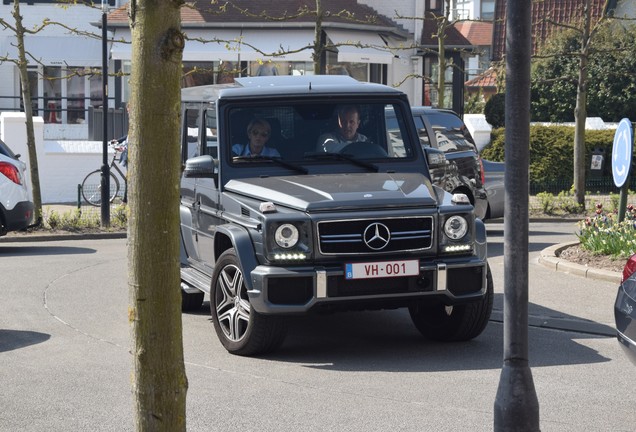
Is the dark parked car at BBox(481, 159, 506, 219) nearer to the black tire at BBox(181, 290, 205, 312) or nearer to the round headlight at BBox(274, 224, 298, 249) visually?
the black tire at BBox(181, 290, 205, 312)

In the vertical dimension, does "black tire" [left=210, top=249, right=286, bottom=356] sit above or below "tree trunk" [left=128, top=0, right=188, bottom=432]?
below

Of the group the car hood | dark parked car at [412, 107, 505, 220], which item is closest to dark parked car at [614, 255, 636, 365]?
the car hood

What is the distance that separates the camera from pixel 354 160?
9758 mm

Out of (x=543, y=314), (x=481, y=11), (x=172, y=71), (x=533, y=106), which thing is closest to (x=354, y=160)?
Result: (x=543, y=314)

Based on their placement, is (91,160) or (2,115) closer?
(2,115)

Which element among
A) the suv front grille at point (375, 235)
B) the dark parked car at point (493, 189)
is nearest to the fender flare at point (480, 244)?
the suv front grille at point (375, 235)

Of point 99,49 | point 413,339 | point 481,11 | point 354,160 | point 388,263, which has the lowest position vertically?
point 413,339

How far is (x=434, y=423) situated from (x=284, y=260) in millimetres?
2121

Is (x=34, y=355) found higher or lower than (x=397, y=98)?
lower

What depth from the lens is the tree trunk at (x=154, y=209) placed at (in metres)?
3.96

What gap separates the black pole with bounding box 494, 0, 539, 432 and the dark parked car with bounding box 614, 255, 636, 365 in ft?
4.99

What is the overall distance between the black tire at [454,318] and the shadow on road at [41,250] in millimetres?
8204

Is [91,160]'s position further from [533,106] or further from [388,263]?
[388,263]

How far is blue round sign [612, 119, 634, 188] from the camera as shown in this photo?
13711 mm
